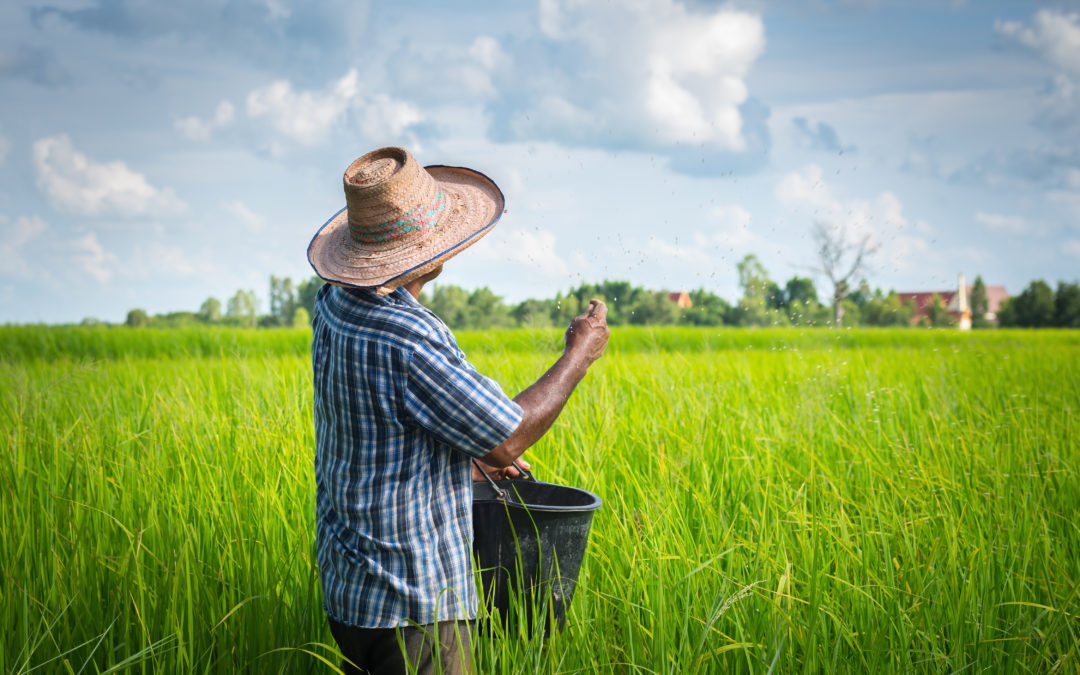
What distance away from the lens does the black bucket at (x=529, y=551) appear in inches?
65.3

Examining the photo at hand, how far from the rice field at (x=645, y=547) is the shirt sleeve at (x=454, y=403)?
53 cm

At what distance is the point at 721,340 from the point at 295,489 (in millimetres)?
13386

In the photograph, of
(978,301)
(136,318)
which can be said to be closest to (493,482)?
(136,318)

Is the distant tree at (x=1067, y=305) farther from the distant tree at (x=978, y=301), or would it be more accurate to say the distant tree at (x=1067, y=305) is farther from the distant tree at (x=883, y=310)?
the distant tree at (x=978, y=301)

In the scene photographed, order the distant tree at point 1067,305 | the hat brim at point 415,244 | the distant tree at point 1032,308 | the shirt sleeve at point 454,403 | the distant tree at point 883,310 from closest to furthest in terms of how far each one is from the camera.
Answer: the shirt sleeve at point 454,403 < the hat brim at point 415,244 < the distant tree at point 883,310 < the distant tree at point 1067,305 < the distant tree at point 1032,308

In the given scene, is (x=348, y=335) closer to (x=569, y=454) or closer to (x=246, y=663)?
(x=246, y=663)

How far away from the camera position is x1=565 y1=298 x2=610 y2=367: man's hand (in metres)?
1.68

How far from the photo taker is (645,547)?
227 cm

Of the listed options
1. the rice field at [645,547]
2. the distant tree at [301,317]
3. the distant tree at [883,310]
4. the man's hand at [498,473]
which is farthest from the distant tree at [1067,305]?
the man's hand at [498,473]

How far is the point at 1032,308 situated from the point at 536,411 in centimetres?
4331

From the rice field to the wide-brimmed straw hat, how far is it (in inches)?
33.0

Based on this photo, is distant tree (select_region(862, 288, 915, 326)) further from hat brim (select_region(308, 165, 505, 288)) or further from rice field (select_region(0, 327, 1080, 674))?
hat brim (select_region(308, 165, 505, 288))

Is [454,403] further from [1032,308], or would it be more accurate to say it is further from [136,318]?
[1032,308]

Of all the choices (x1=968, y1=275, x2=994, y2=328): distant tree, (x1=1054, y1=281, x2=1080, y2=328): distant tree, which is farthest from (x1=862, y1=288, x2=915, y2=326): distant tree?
(x1=968, y1=275, x2=994, y2=328): distant tree
